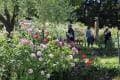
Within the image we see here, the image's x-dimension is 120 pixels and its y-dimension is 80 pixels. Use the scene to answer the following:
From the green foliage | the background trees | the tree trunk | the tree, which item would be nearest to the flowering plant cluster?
the background trees

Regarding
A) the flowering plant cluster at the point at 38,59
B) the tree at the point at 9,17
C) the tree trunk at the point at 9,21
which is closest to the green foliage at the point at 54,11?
the tree at the point at 9,17

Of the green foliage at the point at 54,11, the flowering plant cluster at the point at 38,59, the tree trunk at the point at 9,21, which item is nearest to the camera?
the flowering plant cluster at the point at 38,59

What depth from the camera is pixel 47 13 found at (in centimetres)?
1673

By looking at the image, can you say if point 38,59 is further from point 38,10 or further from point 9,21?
point 38,10

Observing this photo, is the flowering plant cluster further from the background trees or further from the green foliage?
the green foliage

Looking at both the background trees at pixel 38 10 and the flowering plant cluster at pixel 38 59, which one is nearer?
the flowering plant cluster at pixel 38 59

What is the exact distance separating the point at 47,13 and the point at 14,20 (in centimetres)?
383

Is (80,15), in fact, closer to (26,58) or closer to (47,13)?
(47,13)

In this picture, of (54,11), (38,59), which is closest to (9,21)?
(54,11)

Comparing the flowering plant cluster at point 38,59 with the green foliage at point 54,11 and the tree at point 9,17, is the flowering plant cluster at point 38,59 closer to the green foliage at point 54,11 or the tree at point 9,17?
the tree at point 9,17

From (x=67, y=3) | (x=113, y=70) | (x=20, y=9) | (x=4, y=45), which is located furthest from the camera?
(x=67, y=3)

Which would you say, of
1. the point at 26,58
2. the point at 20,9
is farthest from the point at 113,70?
the point at 20,9

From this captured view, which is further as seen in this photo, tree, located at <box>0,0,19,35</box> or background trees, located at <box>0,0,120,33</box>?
background trees, located at <box>0,0,120,33</box>

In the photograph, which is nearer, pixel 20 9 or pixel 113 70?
pixel 113 70
